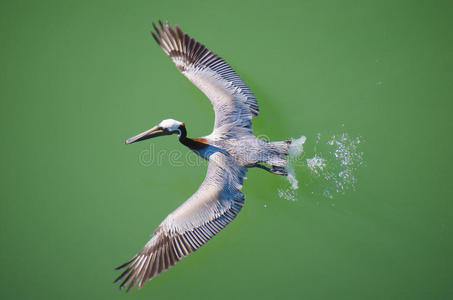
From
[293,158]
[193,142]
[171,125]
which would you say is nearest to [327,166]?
[293,158]

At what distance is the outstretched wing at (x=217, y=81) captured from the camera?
11.5 feet

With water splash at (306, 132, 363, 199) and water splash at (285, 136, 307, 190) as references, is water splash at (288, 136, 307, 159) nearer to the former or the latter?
water splash at (285, 136, 307, 190)

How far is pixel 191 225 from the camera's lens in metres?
2.95

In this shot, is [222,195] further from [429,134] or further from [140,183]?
[429,134]

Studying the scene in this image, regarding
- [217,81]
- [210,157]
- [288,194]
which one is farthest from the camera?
[217,81]

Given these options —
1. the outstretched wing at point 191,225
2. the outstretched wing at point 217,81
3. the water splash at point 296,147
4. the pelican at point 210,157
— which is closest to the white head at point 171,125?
the pelican at point 210,157

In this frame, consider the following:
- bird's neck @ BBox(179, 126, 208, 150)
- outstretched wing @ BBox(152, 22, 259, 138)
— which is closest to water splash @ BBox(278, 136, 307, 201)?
outstretched wing @ BBox(152, 22, 259, 138)

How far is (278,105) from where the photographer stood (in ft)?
12.5

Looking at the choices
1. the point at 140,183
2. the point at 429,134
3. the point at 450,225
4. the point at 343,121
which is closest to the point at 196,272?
the point at 140,183

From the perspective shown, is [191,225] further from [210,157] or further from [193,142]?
[193,142]

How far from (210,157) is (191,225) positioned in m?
0.70

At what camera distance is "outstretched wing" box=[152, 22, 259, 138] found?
11.5ft

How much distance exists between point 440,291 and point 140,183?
119 inches

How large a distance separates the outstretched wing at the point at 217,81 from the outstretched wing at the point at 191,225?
0.52 meters
